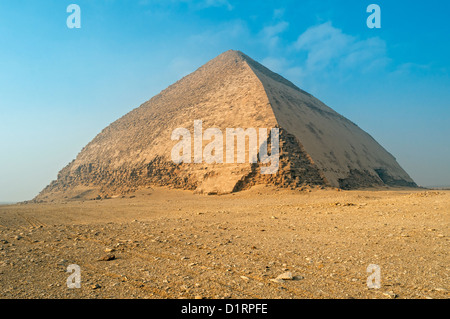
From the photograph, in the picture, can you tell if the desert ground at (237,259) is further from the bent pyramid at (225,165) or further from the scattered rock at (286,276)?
the bent pyramid at (225,165)

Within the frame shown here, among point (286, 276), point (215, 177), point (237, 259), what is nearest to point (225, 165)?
point (215, 177)

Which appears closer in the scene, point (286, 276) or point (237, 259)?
point (286, 276)

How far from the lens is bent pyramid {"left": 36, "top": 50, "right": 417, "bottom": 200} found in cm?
2002

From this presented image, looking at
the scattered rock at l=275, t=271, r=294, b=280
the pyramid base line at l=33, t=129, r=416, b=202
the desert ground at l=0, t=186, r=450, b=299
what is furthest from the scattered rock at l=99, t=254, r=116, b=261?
the pyramid base line at l=33, t=129, r=416, b=202

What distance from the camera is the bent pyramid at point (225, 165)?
65.7ft

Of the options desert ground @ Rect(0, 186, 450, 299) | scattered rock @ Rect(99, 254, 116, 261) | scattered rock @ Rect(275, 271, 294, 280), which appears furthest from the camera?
scattered rock @ Rect(99, 254, 116, 261)

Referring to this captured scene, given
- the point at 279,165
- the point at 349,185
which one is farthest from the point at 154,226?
the point at 349,185

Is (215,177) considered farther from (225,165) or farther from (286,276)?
(286,276)

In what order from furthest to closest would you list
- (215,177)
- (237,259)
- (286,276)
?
(215,177) → (237,259) → (286,276)

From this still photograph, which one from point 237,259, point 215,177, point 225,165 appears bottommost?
point 237,259

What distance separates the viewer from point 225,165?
20.7 metres

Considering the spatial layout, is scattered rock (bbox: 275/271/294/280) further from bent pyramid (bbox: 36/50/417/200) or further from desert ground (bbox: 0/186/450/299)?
bent pyramid (bbox: 36/50/417/200)

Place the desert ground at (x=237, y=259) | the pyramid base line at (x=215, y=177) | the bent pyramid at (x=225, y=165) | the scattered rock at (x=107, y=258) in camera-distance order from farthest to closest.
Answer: the bent pyramid at (x=225, y=165), the pyramid base line at (x=215, y=177), the scattered rock at (x=107, y=258), the desert ground at (x=237, y=259)

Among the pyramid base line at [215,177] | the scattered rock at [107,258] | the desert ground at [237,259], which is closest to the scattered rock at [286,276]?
the desert ground at [237,259]
